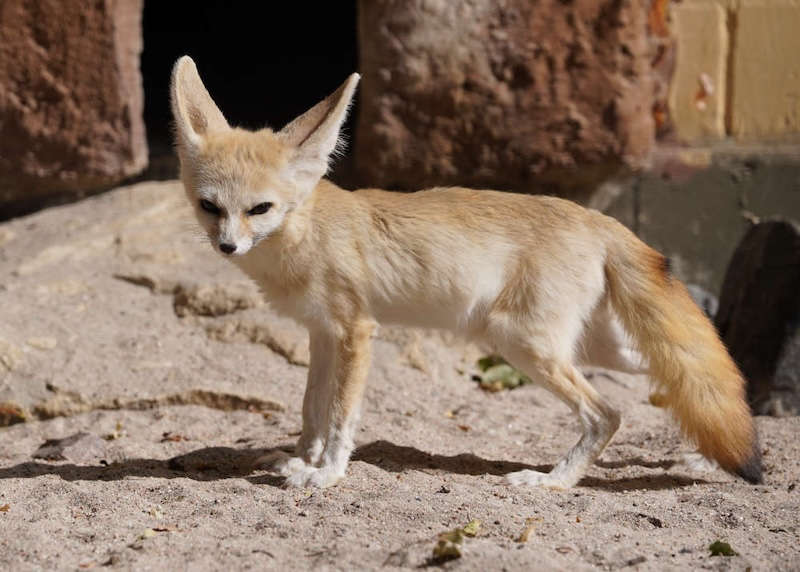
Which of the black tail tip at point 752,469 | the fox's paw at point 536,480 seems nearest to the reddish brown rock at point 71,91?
the fox's paw at point 536,480

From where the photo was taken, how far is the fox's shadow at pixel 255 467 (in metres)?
3.71

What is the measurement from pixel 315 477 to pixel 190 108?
1416 mm

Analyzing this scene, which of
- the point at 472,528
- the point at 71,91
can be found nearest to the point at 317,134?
the point at 472,528

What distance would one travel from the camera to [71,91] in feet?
19.4

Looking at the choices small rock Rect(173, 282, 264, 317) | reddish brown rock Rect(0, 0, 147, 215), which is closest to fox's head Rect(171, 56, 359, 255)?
small rock Rect(173, 282, 264, 317)

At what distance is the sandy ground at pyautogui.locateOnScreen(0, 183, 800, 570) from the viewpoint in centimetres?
289

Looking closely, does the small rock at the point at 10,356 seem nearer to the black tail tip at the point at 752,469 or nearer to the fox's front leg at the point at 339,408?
the fox's front leg at the point at 339,408

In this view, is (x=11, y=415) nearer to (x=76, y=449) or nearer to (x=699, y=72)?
(x=76, y=449)

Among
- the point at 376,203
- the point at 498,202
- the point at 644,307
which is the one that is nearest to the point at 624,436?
the point at 644,307

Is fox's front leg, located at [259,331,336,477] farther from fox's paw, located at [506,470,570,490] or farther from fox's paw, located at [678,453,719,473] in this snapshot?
fox's paw, located at [678,453,719,473]

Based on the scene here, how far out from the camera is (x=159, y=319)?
5.17 meters

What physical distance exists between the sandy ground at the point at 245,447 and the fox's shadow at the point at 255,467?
0.01m

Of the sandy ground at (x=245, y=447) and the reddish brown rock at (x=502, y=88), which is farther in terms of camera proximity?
the reddish brown rock at (x=502, y=88)

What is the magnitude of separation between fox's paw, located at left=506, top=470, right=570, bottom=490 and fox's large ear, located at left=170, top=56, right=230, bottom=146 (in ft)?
5.34
